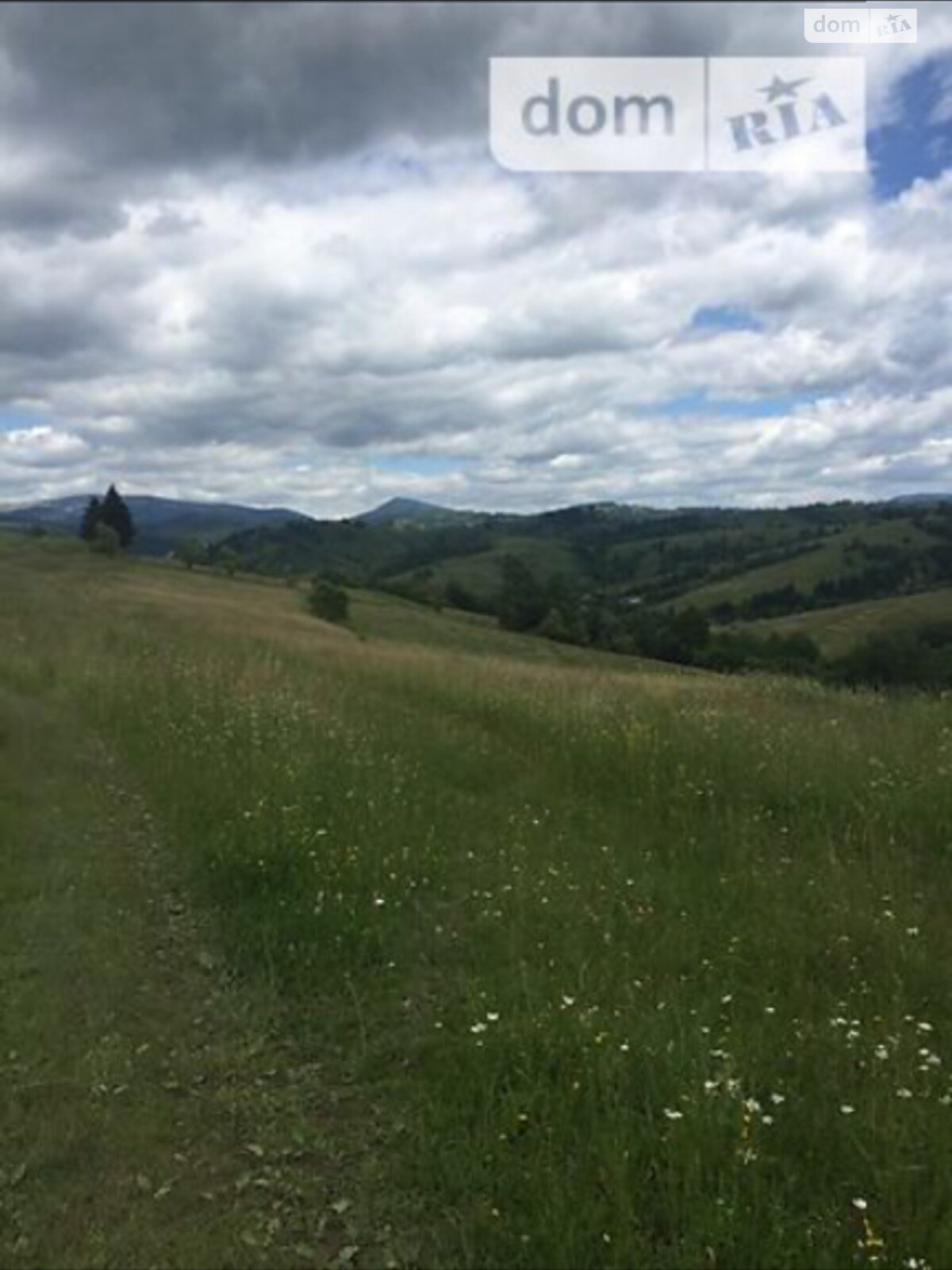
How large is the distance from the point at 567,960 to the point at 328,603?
72.2 meters

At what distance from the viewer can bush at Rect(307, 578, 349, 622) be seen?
75.3m

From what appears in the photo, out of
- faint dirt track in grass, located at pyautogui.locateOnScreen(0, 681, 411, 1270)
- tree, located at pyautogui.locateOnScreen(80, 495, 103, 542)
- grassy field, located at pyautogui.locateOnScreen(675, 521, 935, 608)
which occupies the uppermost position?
tree, located at pyautogui.locateOnScreen(80, 495, 103, 542)

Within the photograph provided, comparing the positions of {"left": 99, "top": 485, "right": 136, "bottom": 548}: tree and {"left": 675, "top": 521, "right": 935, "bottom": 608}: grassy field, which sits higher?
{"left": 99, "top": 485, "right": 136, "bottom": 548}: tree

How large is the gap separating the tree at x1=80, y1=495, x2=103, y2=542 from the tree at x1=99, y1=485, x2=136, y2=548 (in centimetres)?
46

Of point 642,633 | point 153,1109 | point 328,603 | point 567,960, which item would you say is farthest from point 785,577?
point 153,1109

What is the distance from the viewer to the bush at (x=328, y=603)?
75.3 metres

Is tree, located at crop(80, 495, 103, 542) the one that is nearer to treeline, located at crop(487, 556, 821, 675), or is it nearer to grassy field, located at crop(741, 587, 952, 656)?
treeline, located at crop(487, 556, 821, 675)

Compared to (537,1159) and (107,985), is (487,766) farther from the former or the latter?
(537,1159)

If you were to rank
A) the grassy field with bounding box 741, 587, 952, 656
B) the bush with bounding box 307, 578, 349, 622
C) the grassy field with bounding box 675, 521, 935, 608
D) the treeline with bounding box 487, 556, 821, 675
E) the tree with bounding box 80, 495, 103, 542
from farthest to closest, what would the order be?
the grassy field with bounding box 675, 521, 935, 608, the grassy field with bounding box 741, 587, 952, 656, the tree with bounding box 80, 495, 103, 542, the treeline with bounding box 487, 556, 821, 675, the bush with bounding box 307, 578, 349, 622

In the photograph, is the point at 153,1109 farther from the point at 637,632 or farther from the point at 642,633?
the point at 637,632

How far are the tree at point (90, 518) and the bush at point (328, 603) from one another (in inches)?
1330

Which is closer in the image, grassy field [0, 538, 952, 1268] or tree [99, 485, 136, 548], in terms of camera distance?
grassy field [0, 538, 952, 1268]

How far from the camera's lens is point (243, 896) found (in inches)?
283

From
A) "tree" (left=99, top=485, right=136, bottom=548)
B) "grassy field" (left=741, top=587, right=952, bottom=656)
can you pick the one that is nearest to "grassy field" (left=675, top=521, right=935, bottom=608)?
"grassy field" (left=741, top=587, right=952, bottom=656)
